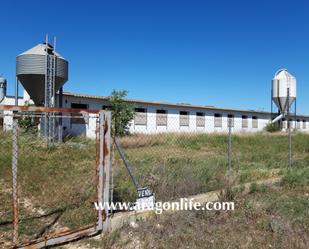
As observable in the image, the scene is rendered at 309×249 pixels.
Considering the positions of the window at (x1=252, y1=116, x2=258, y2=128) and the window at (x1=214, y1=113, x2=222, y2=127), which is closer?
the window at (x1=214, y1=113, x2=222, y2=127)

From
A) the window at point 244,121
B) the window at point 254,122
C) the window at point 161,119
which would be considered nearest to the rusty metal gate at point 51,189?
the window at point 161,119

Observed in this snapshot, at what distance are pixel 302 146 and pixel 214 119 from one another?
49.5ft

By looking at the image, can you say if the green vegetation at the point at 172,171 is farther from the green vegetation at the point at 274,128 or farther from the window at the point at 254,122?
the window at the point at 254,122

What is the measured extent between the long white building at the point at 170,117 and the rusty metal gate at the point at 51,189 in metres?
10.1

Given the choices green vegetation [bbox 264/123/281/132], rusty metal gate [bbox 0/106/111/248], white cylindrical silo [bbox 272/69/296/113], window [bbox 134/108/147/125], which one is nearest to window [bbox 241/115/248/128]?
green vegetation [bbox 264/123/281/132]

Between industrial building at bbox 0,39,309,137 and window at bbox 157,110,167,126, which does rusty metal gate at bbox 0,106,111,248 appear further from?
window at bbox 157,110,167,126

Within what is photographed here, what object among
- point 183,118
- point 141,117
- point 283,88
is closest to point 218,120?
point 183,118

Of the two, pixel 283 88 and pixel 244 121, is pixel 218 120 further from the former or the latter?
pixel 283 88

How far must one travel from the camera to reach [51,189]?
617cm

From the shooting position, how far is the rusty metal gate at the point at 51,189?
3725 millimetres

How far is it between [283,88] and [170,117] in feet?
33.0

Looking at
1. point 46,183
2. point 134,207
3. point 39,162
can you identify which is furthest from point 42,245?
point 39,162

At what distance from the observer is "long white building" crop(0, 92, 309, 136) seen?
2031 centimetres

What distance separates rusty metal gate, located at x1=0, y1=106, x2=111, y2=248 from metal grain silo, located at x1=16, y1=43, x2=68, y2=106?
173 inches
